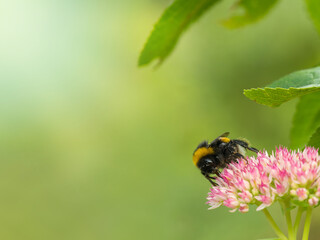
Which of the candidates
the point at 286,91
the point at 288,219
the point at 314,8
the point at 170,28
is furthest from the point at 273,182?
the point at 314,8

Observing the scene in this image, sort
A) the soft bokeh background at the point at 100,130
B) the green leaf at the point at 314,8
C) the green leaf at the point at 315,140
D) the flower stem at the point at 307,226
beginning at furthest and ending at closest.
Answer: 1. the soft bokeh background at the point at 100,130
2. the green leaf at the point at 314,8
3. the green leaf at the point at 315,140
4. the flower stem at the point at 307,226

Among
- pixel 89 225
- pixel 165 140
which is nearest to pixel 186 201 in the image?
pixel 165 140

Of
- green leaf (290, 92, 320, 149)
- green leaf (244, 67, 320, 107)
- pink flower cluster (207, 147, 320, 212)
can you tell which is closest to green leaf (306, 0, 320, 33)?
green leaf (290, 92, 320, 149)

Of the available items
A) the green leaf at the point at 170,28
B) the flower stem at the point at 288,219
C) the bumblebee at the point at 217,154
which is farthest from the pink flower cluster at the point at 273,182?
the green leaf at the point at 170,28

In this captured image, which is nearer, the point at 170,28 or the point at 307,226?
the point at 307,226

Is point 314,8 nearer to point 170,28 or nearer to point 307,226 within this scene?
point 170,28

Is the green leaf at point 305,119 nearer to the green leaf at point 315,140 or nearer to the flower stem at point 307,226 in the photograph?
the green leaf at point 315,140

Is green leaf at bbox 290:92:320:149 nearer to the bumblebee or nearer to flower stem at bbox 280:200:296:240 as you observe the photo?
the bumblebee
